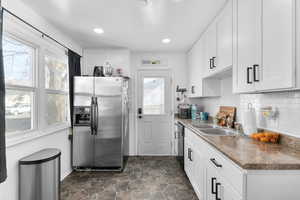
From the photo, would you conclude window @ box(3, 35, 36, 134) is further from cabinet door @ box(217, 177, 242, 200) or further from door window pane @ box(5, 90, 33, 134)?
cabinet door @ box(217, 177, 242, 200)

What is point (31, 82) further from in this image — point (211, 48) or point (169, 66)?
point (169, 66)

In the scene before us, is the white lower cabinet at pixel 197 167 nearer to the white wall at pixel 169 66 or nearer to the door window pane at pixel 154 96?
the door window pane at pixel 154 96

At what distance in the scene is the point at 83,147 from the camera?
10.1 feet

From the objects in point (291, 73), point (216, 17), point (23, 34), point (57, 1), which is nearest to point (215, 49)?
point (216, 17)

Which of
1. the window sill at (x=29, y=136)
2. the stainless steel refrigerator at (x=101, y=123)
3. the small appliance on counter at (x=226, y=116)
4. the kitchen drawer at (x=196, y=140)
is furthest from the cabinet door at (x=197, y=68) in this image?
the window sill at (x=29, y=136)

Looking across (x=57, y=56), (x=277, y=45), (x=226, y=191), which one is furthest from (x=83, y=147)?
(x=277, y=45)

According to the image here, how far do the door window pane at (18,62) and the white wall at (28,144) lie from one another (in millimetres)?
349

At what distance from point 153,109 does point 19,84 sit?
106 inches

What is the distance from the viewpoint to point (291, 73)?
3.49 feet

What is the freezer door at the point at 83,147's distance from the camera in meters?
3.08

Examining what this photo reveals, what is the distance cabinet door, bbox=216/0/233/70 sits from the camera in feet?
Result: 6.13

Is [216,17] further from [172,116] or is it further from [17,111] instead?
[17,111]

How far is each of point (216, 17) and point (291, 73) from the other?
153 centimetres

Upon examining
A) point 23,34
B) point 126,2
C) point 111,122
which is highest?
point 126,2
